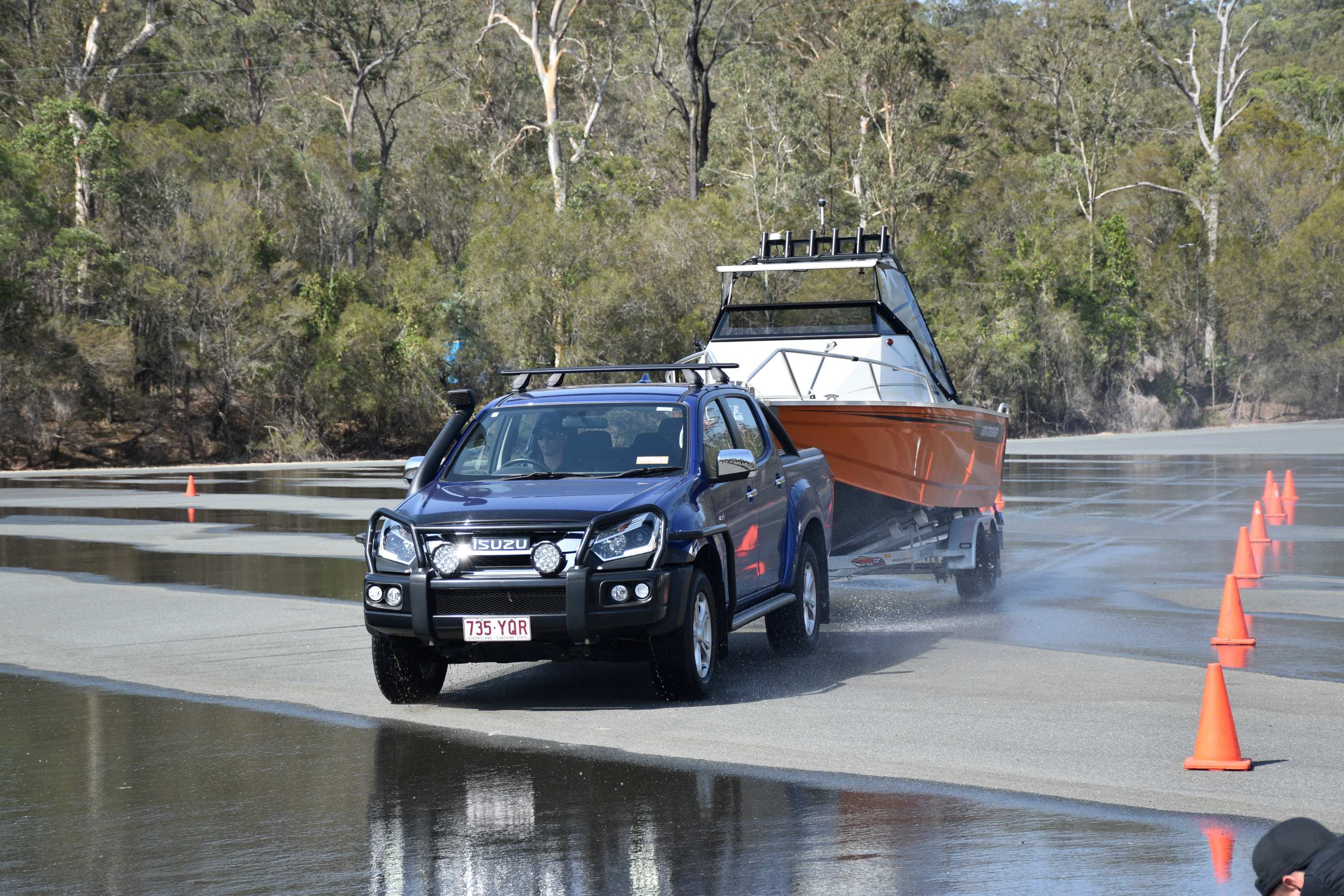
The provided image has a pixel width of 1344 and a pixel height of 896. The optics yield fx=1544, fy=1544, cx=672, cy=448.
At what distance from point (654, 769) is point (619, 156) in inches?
2210

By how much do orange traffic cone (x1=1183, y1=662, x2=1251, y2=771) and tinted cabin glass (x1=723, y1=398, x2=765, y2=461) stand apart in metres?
4.05

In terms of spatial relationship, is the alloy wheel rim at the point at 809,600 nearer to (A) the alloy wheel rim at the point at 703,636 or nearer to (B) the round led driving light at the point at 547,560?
(A) the alloy wheel rim at the point at 703,636

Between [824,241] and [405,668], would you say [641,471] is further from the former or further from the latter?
[824,241]

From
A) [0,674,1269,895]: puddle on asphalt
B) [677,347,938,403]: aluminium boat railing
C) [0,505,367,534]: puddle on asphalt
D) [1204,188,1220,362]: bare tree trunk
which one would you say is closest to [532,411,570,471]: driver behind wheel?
[0,674,1269,895]: puddle on asphalt

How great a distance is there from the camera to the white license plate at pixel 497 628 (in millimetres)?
8562

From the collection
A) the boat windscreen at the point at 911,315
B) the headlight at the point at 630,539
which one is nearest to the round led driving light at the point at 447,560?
the headlight at the point at 630,539

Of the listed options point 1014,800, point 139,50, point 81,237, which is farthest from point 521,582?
point 139,50

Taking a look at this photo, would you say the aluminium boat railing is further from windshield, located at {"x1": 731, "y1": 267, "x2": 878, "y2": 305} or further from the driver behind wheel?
the driver behind wheel

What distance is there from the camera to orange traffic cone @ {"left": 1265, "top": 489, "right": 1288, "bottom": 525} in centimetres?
2150

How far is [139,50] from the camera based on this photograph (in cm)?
5619

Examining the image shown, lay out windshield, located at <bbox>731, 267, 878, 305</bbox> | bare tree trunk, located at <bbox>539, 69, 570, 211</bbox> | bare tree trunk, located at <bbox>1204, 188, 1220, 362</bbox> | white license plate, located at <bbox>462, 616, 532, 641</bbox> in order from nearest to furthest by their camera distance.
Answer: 1. white license plate, located at <bbox>462, 616, 532, 641</bbox>
2. windshield, located at <bbox>731, 267, 878, 305</bbox>
3. bare tree trunk, located at <bbox>539, 69, 570, 211</bbox>
4. bare tree trunk, located at <bbox>1204, 188, 1220, 362</bbox>

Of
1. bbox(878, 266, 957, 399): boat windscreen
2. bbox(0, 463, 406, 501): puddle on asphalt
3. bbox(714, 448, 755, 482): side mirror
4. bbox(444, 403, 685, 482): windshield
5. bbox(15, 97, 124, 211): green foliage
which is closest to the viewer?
bbox(714, 448, 755, 482): side mirror

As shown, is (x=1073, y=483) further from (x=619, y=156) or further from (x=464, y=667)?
(x=619, y=156)

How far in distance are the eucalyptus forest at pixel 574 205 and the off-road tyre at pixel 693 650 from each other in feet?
126
